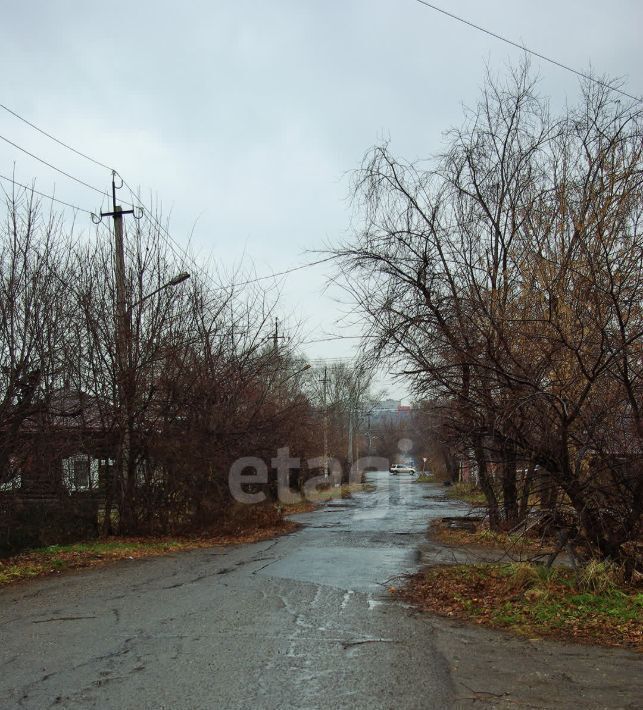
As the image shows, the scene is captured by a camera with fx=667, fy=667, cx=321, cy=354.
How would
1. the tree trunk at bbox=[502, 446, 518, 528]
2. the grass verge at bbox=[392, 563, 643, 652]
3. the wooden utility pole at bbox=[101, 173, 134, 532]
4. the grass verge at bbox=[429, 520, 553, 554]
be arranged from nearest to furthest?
the grass verge at bbox=[392, 563, 643, 652] → the tree trunk at bbox=[502, 446, 518, 528] → the grass verge at bbox=[429, 520, 553, 554] → the wooden utility pole at bbox=[101, 173, 134, 532]

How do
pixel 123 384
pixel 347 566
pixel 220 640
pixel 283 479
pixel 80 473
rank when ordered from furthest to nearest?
pixel 283 479, pixel 123 384, pixel 80 473, pixel 347 566, pixel 220 640

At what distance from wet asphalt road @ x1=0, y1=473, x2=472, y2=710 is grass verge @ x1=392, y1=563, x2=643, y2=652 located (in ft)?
2.16

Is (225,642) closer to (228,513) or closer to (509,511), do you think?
(509,511)

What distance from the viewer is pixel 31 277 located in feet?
40.5

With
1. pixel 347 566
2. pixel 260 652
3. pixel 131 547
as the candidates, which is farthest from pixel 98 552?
pixel 260 652

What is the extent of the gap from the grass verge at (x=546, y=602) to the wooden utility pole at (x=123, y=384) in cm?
811

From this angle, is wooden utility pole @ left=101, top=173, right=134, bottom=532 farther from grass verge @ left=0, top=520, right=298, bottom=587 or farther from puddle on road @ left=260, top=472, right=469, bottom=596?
puddle on road @ left=260, top=472, right=469, bottom=596

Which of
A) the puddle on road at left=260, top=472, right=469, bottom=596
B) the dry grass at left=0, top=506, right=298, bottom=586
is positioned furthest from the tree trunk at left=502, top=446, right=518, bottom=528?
the dry grass at left=0, top=506, right=298, bottom=586

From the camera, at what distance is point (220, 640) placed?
626 centimetres

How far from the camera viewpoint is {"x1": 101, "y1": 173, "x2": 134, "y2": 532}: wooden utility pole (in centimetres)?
1478

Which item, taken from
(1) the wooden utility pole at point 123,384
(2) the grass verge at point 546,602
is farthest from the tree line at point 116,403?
(2) the grass verge at point 546,602

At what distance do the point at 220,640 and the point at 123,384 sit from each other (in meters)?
9.45

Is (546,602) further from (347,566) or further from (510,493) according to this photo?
(510,493)

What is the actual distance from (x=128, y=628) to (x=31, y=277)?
775 cm
